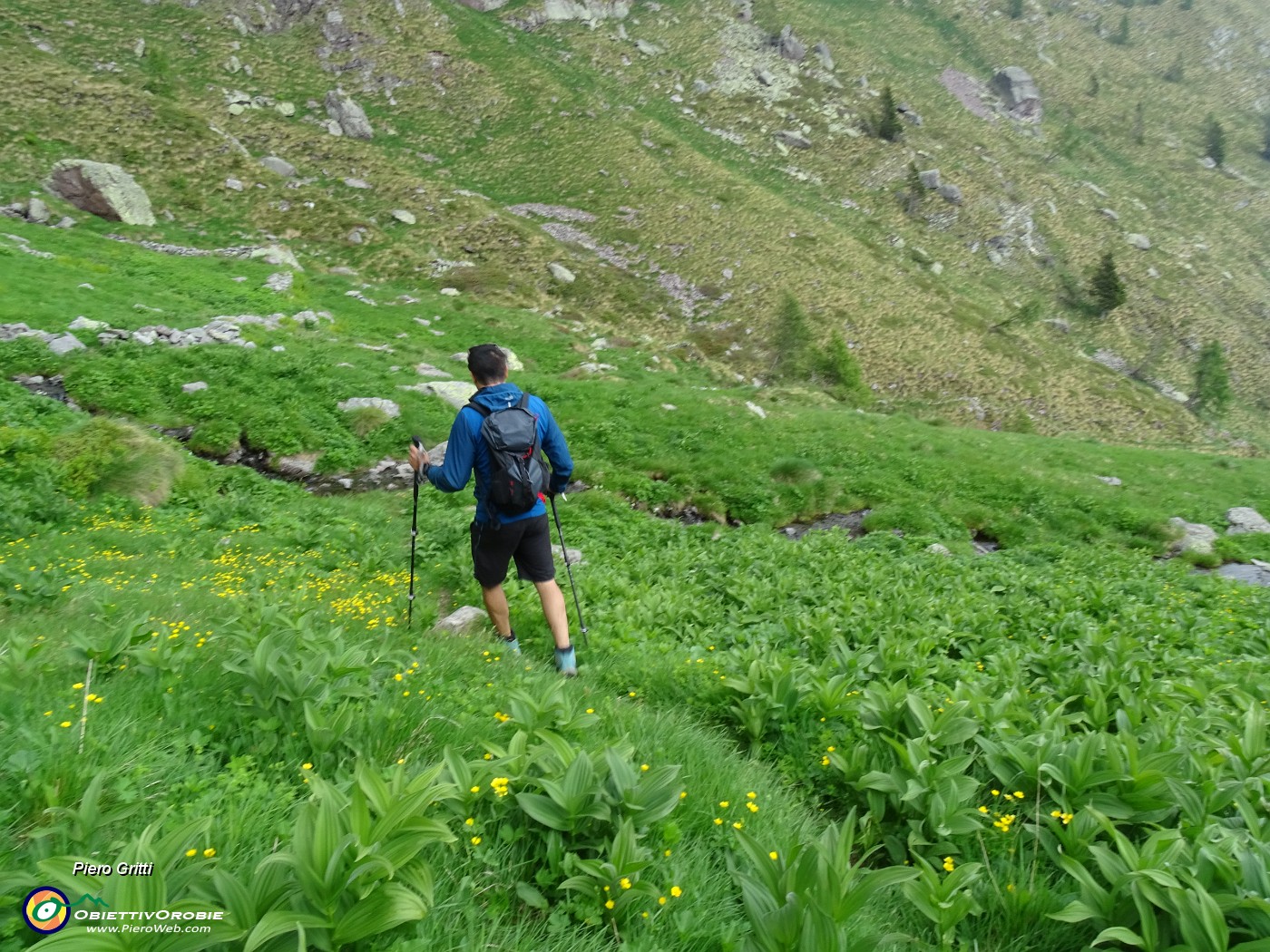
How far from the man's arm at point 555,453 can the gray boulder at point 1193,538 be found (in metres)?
19.1

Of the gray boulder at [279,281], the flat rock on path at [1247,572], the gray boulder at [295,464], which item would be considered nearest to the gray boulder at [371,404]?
the gray boulder at [295,464]

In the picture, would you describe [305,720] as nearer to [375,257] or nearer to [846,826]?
[846,826]

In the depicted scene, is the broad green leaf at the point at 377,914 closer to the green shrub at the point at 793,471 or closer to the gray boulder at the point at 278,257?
the green shrub at the point at 793,471

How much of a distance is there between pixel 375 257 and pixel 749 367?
951 inches

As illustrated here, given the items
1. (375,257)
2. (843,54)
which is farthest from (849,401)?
(843,54)

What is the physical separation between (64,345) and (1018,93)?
397 feet

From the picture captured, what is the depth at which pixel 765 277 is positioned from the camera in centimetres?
5031

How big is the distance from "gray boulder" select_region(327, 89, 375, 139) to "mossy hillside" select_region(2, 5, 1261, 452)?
4.77 ft

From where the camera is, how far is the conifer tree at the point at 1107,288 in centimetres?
6256

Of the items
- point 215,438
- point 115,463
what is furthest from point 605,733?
point 215,438

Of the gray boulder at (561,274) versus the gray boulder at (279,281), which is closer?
the gray boulder at (279,281)

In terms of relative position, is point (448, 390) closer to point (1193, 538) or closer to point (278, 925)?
point (278, 925)

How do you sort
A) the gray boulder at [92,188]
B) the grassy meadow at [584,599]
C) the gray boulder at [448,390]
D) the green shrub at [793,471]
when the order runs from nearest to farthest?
the grassy meadow at [584,599] → the green shrub at [793,471] → the gray boulder at [448,390] → the gray boulder at [92,188]

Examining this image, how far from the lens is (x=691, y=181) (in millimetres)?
59125
